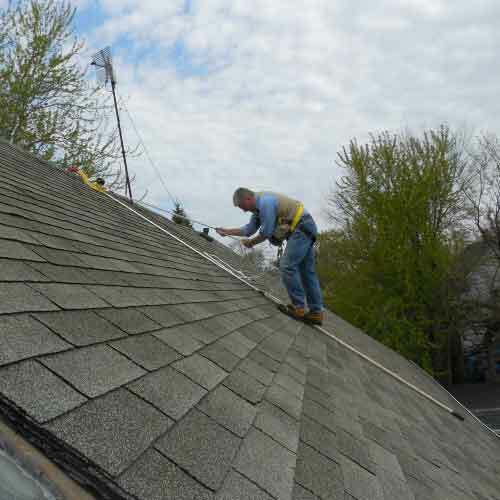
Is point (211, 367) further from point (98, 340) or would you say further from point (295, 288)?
point (295, 288)

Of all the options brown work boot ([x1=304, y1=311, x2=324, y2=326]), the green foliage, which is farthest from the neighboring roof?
the green foliage

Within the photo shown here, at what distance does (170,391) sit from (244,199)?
3761 mm

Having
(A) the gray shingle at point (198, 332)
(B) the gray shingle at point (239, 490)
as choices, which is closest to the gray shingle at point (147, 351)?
(A) the gray shingle at point (198, 332)

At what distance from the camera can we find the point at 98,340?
4.88 ft

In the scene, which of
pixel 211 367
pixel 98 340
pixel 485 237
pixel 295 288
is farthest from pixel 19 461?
pixel 485 237

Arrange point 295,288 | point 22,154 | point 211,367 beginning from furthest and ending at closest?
1. point 22,154
2. point 295,288
3. point 211,367

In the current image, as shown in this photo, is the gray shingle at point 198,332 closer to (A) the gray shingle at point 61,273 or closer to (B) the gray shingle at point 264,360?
(B) the gray shingle at point 264,360

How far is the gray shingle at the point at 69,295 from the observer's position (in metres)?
1.63

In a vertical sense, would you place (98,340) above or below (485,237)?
below

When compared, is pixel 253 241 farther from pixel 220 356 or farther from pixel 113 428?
pixel 113 428

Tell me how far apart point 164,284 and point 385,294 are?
18227 millimetres

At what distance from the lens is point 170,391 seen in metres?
1.44

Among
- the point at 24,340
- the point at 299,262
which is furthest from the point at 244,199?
the point at 24,340

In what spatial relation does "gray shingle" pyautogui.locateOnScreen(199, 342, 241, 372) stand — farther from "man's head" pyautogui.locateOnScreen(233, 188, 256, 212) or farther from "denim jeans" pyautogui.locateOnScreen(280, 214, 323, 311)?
"man's head" pyautogui.locateOnScreen(233, 188, 256, 212)
